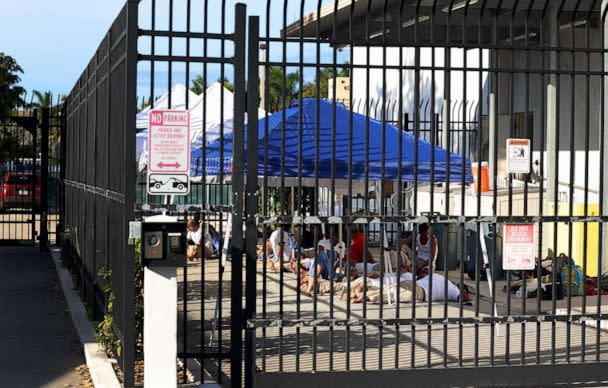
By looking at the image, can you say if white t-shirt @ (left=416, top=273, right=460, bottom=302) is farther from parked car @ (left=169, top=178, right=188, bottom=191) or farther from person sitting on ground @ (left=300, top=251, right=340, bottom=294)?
parked car @ (left=169, top=178, right=188, bottom=191)

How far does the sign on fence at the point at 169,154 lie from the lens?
298 inches

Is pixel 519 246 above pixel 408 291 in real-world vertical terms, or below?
above

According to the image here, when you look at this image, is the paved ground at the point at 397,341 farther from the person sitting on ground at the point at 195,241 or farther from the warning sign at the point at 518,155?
the person sitting on ground at the point at 195,241

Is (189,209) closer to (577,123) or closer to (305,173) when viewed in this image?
(305,173)

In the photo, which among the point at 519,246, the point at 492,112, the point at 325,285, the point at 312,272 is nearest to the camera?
the point at 519,246

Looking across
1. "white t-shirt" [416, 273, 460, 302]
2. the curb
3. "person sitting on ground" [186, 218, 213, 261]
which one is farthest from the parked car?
"person sitting on ground" [186, 218, 213, 261]

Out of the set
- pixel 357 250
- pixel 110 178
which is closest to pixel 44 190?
pixel 357 250

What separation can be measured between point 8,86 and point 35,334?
17.2 m

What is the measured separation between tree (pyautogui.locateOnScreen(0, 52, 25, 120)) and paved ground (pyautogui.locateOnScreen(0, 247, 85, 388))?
890 centimetres

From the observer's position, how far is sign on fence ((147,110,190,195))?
24.8 ft

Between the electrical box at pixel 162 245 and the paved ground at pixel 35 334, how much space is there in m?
2.03

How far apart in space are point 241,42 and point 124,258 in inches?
72.2

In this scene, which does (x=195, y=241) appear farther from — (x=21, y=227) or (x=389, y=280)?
(x=21, y=227)

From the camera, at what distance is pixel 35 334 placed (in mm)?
11656
